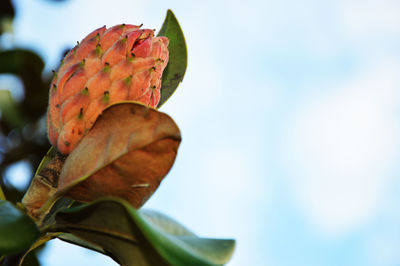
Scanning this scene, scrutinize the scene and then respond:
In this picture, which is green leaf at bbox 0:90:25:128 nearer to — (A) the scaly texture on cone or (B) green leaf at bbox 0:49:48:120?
(B) green leaf at bbox 0:49:48:120

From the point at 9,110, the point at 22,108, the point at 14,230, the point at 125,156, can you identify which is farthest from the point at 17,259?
the point at 22,108

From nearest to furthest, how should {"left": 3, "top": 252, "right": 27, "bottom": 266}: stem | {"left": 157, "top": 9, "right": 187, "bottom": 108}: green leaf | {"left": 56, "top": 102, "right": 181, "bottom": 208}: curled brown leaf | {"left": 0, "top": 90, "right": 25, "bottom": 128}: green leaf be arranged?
1. {"left": 56, "top": 102, "right": 181, "bottom": 208}: curled brown leaf
2. {"left": 3, "top": 252, "right": 27, "bottom": 266}: stem
3. {"left": 157, "top": 9, "right": 187, "bottom": 108}: green leaf
4. {"left": 0, "top": 90, "right": 25, "bottom": 128}: green leaf

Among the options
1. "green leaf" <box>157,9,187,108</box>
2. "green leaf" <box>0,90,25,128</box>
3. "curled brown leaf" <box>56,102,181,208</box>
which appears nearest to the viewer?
"curled brown leaf" <box>56,102,181,208</box>

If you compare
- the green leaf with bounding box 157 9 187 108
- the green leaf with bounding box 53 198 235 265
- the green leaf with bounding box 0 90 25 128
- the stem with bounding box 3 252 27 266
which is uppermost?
the green leaf with bounding box 157 9 187 108

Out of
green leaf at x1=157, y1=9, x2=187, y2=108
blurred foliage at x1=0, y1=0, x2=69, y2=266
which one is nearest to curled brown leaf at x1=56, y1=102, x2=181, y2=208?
green leaf at x1=157, y1=9, x2=187, y2=108

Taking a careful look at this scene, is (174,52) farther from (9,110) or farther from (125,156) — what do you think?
(9,110)

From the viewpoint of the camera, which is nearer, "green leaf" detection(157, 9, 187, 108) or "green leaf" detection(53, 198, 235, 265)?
"green leaf" detection(53, 198, 235, 265)

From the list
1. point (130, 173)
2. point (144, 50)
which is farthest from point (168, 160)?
point (144, 50)
